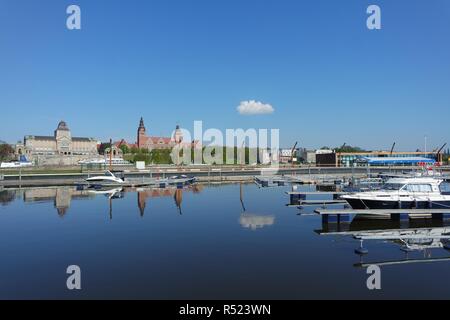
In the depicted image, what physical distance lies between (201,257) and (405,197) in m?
18.8

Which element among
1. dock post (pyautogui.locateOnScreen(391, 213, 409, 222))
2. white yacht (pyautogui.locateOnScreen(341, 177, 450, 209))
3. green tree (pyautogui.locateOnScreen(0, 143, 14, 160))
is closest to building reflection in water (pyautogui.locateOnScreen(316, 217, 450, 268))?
dock post (pyautogui.locateOnScreen(391, 213, 409, 222))

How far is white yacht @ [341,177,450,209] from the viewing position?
97.3 feet

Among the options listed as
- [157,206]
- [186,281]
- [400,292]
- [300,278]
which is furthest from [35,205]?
[400,292]

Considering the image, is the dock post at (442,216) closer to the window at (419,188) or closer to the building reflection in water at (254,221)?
the window at (419,188)

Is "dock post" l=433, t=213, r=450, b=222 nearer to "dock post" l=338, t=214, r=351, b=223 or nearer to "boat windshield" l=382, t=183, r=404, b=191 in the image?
"boat windshield" l=382, t=183, r=404, b=191

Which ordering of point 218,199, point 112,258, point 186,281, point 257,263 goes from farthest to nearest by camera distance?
point 218,199
point 112,258
point 257,263
point 186,281

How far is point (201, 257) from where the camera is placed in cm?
1966

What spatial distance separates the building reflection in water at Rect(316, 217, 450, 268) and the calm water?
0.17m

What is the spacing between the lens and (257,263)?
18500 mm

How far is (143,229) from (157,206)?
40.9 feet

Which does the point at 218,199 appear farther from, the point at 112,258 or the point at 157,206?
the point at 112,258

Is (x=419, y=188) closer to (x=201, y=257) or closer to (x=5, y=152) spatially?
(x=201, y=257)

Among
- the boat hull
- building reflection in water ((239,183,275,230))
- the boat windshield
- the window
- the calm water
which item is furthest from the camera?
the boat windshield

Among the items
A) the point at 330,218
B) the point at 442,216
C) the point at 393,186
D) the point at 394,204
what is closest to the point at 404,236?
the point at 330,218
